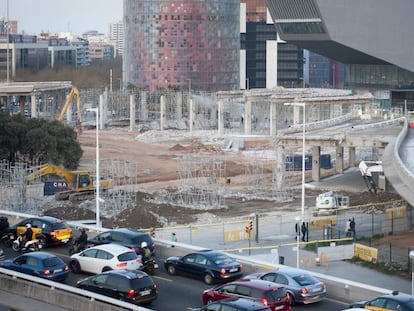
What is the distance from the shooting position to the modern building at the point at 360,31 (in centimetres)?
5966

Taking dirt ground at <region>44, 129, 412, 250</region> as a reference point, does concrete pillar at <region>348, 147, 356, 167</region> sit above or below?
above

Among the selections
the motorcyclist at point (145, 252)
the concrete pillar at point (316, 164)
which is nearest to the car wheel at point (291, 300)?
the motorcyclist at point (145, 252)

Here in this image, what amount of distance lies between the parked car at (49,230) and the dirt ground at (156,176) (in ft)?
44.6

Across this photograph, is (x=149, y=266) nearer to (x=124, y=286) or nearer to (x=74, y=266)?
(x=74, y=266)

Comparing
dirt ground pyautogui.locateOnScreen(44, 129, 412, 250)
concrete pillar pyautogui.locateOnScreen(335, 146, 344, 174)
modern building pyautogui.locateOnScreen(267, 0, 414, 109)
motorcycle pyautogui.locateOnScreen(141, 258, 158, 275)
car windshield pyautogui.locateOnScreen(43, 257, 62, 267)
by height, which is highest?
modern building pyautogui.locateOnScreen(267, 0, 414, 109)

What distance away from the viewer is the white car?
1889 centimetres

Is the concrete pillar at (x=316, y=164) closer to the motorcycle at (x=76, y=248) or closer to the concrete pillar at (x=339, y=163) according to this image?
the concrete pillar at (x=339, y=163)

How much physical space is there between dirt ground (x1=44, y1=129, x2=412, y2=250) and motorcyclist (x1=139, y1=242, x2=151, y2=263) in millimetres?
13891

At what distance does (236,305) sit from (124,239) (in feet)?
19.5

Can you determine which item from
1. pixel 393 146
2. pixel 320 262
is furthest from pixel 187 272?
pixel 393 146

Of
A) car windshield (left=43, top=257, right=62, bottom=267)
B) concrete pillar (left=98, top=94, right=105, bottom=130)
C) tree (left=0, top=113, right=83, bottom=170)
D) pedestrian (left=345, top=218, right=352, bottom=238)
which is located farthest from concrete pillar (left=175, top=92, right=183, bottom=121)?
car windshield (left=43, top=257, right=62, bottom=267)

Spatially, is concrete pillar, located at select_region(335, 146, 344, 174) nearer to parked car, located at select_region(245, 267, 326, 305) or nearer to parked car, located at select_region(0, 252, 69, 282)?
parked car, located at select_region(245, 267, 326, 305)

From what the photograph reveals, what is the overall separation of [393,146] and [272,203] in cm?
968

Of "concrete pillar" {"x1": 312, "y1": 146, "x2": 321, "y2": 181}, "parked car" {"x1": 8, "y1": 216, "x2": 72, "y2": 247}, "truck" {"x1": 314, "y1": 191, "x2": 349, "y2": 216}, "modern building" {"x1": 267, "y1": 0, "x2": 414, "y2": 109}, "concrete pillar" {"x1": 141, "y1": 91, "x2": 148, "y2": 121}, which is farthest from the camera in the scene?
"concrete pillar" {"x1": 141, "y1": 91, "x2": 148, "y2": 121}
